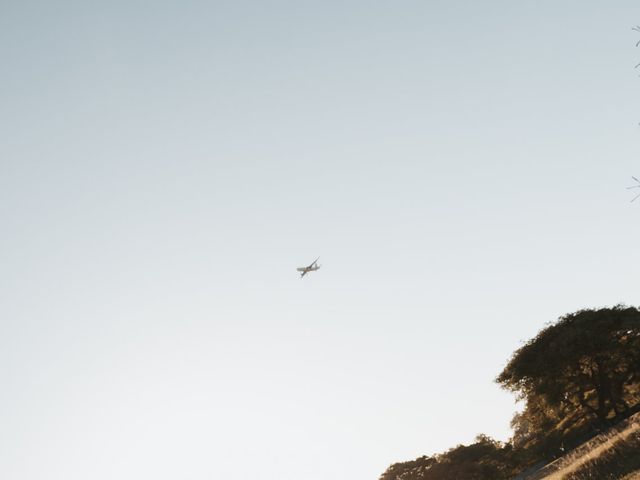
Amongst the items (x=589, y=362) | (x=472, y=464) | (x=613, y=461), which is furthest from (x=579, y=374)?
(x=613, y=461)

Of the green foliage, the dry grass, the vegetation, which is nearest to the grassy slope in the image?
the dry grass

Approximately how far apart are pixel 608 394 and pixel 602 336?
576 cm

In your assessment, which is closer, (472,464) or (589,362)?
(589,362)

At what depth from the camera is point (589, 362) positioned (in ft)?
156

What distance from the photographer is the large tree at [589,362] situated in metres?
46.4

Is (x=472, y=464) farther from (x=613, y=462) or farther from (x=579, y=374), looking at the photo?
(x=613, y=462)

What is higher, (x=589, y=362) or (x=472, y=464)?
(x=589, y=362)

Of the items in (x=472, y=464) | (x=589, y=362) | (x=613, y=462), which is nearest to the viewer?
(x=613, y=462)

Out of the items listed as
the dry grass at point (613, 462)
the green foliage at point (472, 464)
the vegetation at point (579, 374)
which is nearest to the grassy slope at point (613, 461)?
the dry grass at point (613, 462)

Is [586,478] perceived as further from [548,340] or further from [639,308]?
[639,308]

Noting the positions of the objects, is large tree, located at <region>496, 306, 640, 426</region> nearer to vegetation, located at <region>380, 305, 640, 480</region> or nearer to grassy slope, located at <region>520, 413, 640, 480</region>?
vegetation, located at <region>380, 305, 640, 480</region>

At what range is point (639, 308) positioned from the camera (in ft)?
162

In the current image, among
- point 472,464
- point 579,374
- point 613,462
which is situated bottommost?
point 472,464

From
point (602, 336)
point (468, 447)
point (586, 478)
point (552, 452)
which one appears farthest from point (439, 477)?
point (586, 478)
